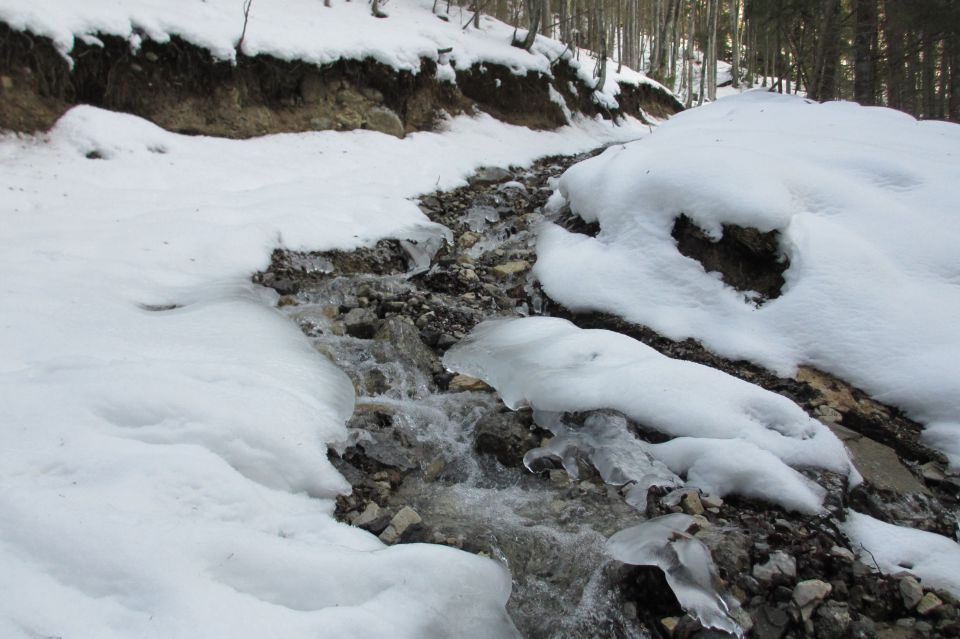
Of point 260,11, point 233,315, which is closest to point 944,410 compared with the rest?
point 233,315

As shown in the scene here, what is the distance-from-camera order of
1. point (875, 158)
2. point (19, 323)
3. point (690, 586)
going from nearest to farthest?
point (690, 586) → point (19, 323) → point (875, 158)

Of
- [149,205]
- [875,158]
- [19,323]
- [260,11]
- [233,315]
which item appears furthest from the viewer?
[260,11]

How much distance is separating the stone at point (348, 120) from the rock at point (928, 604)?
9004mm

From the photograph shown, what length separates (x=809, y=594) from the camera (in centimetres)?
215

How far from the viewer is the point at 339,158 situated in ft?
26.8

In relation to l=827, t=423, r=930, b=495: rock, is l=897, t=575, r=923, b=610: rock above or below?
below

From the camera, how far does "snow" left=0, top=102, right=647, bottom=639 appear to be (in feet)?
5.65

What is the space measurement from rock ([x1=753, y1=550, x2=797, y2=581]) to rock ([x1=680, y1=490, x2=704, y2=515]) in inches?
14.1

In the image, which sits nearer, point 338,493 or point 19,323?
point 338,493

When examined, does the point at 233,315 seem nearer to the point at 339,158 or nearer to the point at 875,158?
the point at 339,158

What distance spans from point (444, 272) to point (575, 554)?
370 centimetres

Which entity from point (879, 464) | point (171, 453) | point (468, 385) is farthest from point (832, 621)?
point (171, 453)

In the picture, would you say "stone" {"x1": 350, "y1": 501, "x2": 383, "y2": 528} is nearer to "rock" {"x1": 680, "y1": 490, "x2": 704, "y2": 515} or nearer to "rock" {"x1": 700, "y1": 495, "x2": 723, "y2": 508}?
"rock" {"x1": 680, "y1": 490, "x2": 704, "y2": 515}

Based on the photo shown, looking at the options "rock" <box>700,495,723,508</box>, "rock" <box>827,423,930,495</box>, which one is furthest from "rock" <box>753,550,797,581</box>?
"rock" <box>827,423,930,495</box>
